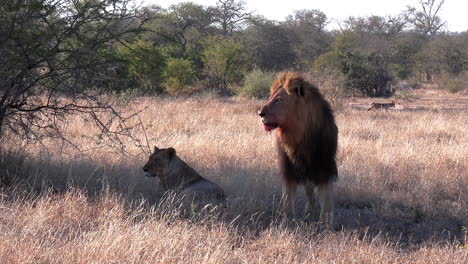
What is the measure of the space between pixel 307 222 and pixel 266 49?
38.2 metres

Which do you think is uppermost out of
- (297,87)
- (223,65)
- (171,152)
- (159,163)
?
(223,65)

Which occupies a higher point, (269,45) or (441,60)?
(269,45)

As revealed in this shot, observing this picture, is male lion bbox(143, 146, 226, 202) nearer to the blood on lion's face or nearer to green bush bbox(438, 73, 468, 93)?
the blood on lion's face

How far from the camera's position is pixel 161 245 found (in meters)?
4.35

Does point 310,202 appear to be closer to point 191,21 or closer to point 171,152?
point 171,152

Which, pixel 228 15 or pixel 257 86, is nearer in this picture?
pixel 257 86

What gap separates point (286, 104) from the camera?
219 inches

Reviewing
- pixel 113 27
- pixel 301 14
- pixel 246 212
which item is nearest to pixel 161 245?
pixel 246 212

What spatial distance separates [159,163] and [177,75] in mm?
22013

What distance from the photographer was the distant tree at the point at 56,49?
251 inches

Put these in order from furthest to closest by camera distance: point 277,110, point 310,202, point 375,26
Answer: point 375,26
point 310,202
point 277,110

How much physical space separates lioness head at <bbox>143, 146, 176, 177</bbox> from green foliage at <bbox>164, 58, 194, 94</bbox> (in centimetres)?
2116

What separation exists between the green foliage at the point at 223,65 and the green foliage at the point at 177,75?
193cm

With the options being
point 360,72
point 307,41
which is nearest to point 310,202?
point 360,72
